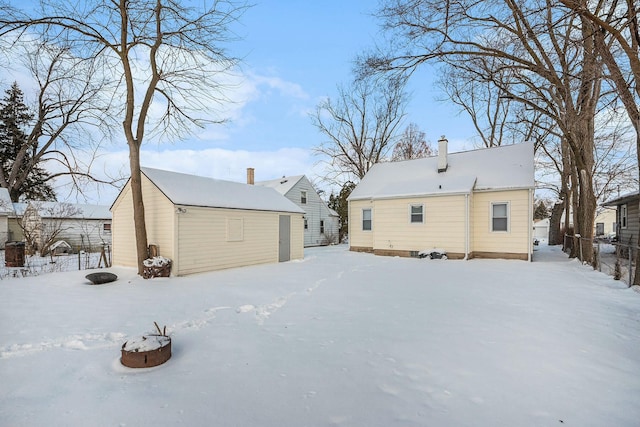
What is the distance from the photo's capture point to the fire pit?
3.51 meters

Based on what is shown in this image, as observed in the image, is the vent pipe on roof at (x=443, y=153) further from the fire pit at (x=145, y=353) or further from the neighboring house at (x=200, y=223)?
the fire pit at (x=145, y=353)

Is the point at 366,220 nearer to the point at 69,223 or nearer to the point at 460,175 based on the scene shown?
the point at 460,175

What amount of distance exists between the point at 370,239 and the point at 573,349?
13.2 metres

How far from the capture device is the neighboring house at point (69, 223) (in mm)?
19625

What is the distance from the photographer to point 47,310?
19.0ft

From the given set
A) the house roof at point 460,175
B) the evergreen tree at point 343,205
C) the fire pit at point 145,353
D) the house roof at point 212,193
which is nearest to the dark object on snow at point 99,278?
the house roof at point 212,193

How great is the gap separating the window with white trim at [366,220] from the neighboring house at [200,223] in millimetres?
5382

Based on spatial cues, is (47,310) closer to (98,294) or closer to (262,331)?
(98,294)

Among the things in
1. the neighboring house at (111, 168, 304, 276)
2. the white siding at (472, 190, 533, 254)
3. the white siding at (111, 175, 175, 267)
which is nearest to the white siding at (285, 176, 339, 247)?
the neighboring house at (111, 168, 304, 276)

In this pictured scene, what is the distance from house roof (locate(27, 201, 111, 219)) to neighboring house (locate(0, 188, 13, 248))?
110 cm

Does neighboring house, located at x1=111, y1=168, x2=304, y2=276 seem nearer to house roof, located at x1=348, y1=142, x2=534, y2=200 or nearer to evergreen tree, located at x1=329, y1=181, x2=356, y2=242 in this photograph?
house roof, located at x1=348, y1=142, x2=534, y2=200

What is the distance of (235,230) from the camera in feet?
38.2

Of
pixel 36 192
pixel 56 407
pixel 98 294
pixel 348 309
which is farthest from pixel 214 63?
pixel 36 192

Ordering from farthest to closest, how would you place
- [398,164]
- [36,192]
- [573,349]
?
1. [36,192]
2. [398,164]
3. [573,349]
